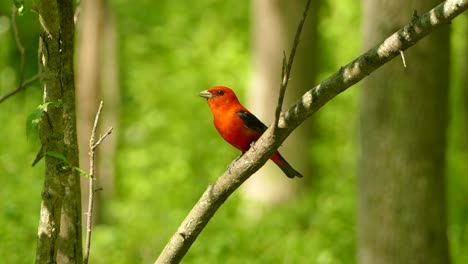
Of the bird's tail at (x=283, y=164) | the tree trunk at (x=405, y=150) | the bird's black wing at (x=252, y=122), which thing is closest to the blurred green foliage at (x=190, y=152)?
the tree trunk at (x=405, y=150)

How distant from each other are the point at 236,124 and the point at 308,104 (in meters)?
2.47

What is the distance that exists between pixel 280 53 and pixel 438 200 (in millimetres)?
5783

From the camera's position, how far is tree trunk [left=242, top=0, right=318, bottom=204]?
11672 millimetres

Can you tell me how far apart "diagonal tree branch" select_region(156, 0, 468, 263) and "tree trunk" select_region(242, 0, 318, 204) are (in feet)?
26.9

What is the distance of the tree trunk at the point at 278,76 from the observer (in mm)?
11672

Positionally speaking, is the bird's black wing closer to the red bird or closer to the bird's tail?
the red bird

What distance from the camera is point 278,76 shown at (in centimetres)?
1197

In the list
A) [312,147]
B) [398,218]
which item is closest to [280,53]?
[312,147]

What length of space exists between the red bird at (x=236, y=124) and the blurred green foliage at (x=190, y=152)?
5.27 ft

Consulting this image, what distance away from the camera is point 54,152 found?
9.52 ft

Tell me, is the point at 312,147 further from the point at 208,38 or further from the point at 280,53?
the point at 208,38

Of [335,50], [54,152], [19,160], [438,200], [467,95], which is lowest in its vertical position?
[467,95]

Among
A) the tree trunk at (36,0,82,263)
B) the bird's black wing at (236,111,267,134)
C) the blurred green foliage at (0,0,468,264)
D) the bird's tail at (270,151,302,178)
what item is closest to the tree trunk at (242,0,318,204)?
the blurred green foliage at (0,0,468,264)

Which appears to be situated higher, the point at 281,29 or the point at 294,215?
the point at 281,29
